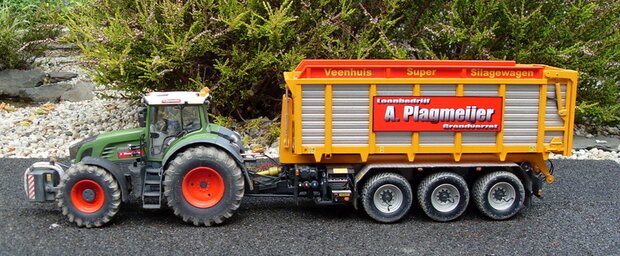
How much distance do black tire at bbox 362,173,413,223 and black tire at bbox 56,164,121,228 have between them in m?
3.06

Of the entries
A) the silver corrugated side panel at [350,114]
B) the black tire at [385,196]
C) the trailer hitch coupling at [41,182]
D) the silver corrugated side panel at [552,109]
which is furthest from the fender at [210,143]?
the silver corrugated side panel at [552,109]

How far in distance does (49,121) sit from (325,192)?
328 inches

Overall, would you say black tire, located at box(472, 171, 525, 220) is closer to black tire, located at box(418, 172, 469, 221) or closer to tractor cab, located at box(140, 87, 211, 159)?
black tire, located at box(418, 172, 469, 221)

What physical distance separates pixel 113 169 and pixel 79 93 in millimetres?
8975

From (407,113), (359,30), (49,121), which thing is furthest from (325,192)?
(49,121)

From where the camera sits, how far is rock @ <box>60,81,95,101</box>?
15.1 m

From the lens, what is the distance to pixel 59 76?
15875 millimetres

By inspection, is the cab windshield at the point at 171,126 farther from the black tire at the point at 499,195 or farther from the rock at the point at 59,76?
the rock at the point at 59,76

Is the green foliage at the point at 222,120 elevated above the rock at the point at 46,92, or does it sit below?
below

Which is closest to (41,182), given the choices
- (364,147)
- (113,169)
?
(113,169)

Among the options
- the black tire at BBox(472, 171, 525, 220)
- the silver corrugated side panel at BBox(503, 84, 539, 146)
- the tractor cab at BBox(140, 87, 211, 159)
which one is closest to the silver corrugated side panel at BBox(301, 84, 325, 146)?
the tractor cab at BBox(140, 87, 211, 159)

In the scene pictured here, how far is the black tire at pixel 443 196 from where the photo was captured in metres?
7.31

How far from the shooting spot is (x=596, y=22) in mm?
11523

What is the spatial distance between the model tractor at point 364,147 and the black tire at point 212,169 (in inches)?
0.5
